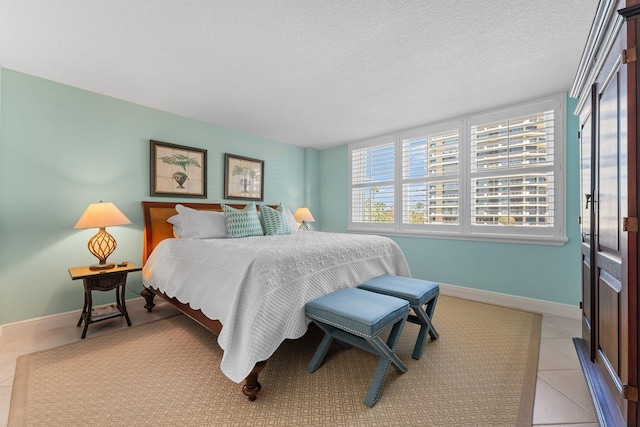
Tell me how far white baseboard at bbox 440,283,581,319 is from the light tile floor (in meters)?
0.10

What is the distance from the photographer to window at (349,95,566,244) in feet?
9.77

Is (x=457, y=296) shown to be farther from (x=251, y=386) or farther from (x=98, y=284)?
(x=98, y=284)

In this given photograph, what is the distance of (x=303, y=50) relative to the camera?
6.91 ft

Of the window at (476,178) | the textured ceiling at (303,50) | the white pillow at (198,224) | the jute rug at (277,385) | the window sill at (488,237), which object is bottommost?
the jute rug at (277,385)

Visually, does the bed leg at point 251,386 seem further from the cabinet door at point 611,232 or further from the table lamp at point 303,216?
the table lamp at point 303,216

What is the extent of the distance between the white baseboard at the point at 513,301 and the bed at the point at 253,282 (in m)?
1.13

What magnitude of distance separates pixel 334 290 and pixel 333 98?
2095 millimetres

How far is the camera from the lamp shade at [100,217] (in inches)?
96.3

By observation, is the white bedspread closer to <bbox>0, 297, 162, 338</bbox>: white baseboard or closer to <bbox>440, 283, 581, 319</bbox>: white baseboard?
<bbox>0, 297, 162, 338</bbox>: white baseboard

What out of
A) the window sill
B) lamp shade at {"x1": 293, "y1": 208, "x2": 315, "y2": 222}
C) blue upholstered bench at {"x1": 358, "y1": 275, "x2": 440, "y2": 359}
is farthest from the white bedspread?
lamp shade at {"x1": 293, "y1": 208, "x2": 315, "y2": 222}

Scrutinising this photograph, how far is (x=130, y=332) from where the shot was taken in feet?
8.20

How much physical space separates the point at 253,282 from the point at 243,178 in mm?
2747

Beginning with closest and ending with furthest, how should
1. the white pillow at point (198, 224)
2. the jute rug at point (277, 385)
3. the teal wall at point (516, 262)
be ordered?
the jute rug at point (277, 385)
the teal wall at point (516, 262)
the white pillow at point (198, 224)

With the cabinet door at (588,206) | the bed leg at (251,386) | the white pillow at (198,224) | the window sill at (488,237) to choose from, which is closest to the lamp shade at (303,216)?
the window sill at (488,237)
